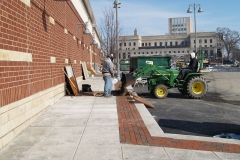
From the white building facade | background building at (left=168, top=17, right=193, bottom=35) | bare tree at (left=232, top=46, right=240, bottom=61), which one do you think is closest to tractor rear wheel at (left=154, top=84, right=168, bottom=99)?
the white building facade

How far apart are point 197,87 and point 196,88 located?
67mm

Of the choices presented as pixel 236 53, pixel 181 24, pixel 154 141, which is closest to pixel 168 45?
pixel 181 24

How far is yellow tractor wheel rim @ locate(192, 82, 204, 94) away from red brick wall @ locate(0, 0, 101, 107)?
626cm

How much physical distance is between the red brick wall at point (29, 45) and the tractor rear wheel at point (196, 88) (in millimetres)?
5983

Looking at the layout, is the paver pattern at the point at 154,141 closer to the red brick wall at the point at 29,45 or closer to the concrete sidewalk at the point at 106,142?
the concrete sidewalk at the point at 106,142

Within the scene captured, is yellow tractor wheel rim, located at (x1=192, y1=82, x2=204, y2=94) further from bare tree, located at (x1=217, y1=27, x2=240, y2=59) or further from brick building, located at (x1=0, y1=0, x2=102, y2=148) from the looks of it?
bare tree, located at (x1=217, y1=27, x2=240, y2=59)

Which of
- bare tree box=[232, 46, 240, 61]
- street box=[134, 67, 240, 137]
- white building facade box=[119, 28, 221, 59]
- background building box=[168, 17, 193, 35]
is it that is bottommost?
street box=[134, 67, 240, 137]

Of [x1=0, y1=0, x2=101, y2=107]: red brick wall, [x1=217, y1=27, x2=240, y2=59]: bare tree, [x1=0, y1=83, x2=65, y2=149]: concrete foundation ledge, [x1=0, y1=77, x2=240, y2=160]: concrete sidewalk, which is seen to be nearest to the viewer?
[x1=0, y1=77, x2=240, y2=160]: concrete sidewalk

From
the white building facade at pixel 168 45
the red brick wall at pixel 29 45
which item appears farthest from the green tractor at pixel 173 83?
the white building facade at pixel 168 45

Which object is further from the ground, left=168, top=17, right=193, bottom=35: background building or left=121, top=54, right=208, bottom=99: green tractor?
left=168, top=17, right=193, bottom=35: background building

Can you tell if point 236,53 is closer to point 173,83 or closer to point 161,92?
point 173,83

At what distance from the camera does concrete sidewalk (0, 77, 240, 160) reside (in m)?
5.30

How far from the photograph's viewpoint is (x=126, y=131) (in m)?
6.89

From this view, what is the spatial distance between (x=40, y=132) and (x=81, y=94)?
680 cm
